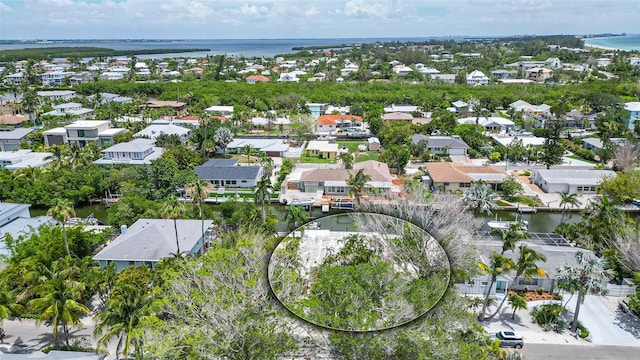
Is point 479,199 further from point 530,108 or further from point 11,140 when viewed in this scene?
point 11,140

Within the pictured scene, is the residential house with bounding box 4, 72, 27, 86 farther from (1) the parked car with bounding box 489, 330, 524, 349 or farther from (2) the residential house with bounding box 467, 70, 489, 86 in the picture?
(1) the parked car with bounding box 489, 330, 524, 349

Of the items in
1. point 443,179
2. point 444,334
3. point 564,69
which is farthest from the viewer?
point 564,69

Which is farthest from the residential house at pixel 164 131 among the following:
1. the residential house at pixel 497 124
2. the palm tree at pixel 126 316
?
the residential house at pixel 497 124

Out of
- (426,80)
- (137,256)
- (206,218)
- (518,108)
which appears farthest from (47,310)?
(426,80)

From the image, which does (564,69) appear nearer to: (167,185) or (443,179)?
(443,179)

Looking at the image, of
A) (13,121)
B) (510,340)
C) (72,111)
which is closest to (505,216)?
(510,340)

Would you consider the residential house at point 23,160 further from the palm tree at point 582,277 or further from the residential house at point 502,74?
the residential house at point 502,74
